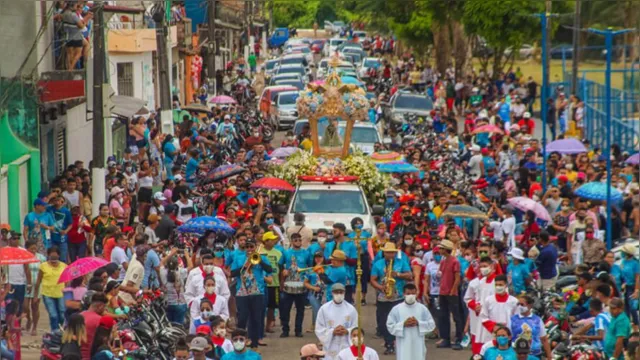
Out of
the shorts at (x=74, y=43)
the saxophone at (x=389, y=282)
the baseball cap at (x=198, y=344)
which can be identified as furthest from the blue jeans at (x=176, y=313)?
the shorts at (x=74, y=43)

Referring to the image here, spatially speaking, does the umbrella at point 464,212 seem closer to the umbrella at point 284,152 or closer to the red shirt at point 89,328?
the umbrella at point 284,152

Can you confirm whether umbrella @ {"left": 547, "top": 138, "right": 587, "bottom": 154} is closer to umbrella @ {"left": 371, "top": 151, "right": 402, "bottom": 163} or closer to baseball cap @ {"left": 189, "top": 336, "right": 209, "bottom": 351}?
umbrella @ {"left": 371, "top": 151, "right": 402, "bottom": 163}

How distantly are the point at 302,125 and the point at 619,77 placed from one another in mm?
37487

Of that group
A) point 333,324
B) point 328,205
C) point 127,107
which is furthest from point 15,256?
point 127,107

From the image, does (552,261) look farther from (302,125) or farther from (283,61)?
(283,61)

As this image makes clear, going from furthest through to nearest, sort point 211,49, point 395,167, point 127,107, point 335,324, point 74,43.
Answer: point 211,49
point 127,107
point 395,167
point 74,43
point 335,324

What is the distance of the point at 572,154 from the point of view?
117ft

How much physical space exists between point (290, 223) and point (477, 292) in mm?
6433

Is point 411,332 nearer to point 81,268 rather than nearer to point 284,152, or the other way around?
point 81,268

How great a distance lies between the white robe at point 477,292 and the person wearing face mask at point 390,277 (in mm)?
1241

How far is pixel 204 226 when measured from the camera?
893 inches

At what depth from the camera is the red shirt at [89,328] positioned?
15992mm

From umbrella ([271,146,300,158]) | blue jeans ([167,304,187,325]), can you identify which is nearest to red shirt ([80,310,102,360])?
blue jeans ([167,304,187,325])

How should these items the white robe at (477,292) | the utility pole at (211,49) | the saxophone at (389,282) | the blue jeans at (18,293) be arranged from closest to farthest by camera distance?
the white robe at (477,292)
the blue jeans at (18,293)
the saxophone at (389,282)
the utility pole at (211,49)
